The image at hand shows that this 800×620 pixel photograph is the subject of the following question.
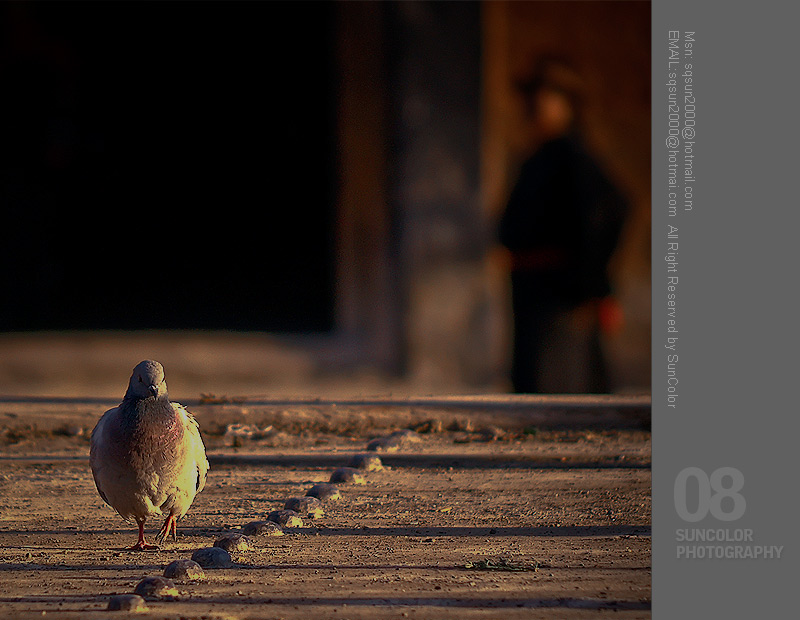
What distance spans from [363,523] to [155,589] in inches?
36.6

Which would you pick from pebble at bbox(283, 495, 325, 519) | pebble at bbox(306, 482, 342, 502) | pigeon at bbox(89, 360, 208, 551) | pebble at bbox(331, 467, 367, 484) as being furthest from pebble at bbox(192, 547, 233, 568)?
pebble at bbox(331, 467, 367, 484)

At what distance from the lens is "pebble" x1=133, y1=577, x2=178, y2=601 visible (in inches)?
114

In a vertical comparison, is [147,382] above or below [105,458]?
above

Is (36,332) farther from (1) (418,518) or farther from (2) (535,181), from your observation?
(1) (418,518)

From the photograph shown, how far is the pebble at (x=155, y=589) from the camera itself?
9.46ft

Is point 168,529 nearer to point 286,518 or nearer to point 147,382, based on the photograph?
point 286,518

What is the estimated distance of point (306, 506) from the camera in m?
3.76

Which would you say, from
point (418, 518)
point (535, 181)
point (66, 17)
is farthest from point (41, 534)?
point (66, 17)

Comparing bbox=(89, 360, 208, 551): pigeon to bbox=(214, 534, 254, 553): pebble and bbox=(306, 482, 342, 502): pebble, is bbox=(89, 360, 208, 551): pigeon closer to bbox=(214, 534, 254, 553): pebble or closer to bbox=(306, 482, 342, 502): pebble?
bbox=(214, 534, 254, 553): pebble

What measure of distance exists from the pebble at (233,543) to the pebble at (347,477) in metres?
0.88

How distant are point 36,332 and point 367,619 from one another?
5802mm

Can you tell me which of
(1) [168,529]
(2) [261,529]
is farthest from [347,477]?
(1) [168,529]

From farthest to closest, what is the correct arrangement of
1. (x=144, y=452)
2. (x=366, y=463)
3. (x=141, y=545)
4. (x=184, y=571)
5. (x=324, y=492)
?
(x=366, y=463) → (x=324, y=492) → (x=141, y=545) → (x=144, y=452) → (x=184, y=571)

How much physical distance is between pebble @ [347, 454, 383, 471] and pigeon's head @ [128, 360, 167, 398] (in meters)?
1.21
